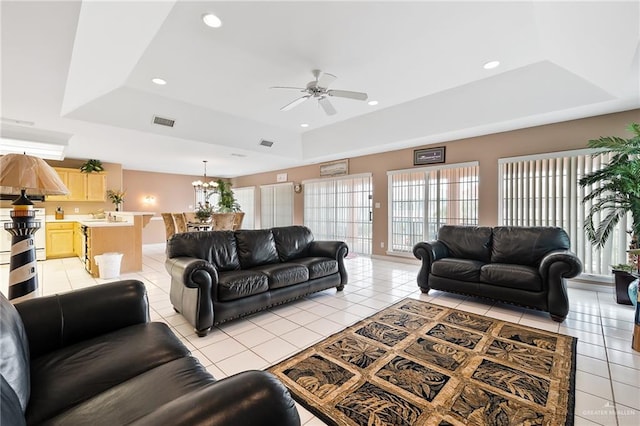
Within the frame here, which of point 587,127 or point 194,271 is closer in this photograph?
point 194,271

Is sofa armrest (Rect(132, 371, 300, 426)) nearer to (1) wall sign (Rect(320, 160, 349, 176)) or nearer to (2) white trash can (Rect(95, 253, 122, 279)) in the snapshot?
(2) white trash can (Rect(95, 253, 122, 279))

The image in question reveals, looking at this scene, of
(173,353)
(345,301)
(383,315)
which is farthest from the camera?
(345,301)

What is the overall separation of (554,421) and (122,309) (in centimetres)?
261

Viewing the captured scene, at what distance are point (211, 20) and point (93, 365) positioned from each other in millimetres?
2963

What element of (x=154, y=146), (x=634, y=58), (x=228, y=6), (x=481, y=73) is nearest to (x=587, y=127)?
(x=634, y=58)

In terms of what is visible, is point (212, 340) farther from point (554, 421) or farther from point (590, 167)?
point (590, 167)

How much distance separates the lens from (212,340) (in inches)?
103

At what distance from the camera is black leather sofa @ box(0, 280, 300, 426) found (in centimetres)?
79

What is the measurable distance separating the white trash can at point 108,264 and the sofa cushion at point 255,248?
268cm

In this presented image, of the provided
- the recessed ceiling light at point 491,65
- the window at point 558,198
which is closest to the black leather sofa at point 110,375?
the recessed ceiling light at point 491,65

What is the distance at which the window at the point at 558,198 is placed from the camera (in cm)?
409

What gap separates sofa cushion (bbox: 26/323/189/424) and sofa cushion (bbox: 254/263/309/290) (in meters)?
1.57

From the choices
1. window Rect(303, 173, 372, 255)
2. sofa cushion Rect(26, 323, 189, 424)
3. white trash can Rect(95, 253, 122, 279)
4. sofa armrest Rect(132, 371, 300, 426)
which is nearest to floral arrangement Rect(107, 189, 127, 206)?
white trash can Rect(95, 253, 122, 279)

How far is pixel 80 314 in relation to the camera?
5.09 ft
